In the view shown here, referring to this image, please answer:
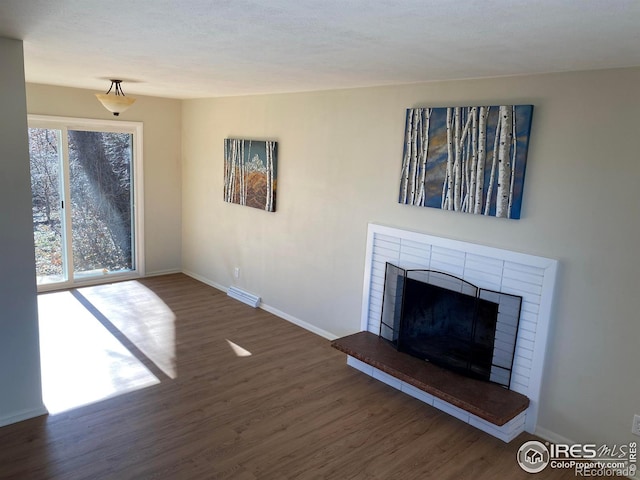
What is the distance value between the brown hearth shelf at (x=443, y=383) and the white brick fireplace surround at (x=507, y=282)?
149mm

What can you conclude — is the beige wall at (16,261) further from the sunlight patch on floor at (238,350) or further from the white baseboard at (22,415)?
the sunlight patch on floor at (238,350)

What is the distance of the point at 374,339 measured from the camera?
3.95 meters

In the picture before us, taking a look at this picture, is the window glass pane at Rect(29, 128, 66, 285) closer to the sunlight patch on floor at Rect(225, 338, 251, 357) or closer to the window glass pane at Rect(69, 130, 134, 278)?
the window glass pane at Rect(69, 130, 134, 278)

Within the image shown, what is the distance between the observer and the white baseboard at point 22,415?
2.96 m

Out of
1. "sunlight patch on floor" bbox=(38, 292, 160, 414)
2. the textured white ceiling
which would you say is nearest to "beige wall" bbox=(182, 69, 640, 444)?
the textured white ceiling

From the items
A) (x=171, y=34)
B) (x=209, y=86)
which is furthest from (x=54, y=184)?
(x=171, y=34)

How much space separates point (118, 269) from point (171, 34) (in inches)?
177

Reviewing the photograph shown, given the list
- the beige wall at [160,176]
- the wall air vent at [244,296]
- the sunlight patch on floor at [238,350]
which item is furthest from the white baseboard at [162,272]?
the sunlight patch on floor at [238,350]

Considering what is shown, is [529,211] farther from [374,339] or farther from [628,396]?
[374,339]

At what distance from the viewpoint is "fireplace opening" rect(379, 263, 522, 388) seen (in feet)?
10.6

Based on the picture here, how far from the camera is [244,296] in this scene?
18.2 ft

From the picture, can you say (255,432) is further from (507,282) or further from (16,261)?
(507,282)

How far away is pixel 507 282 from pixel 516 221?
1.36ft

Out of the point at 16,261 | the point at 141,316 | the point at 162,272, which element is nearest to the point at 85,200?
the point at 162,272
